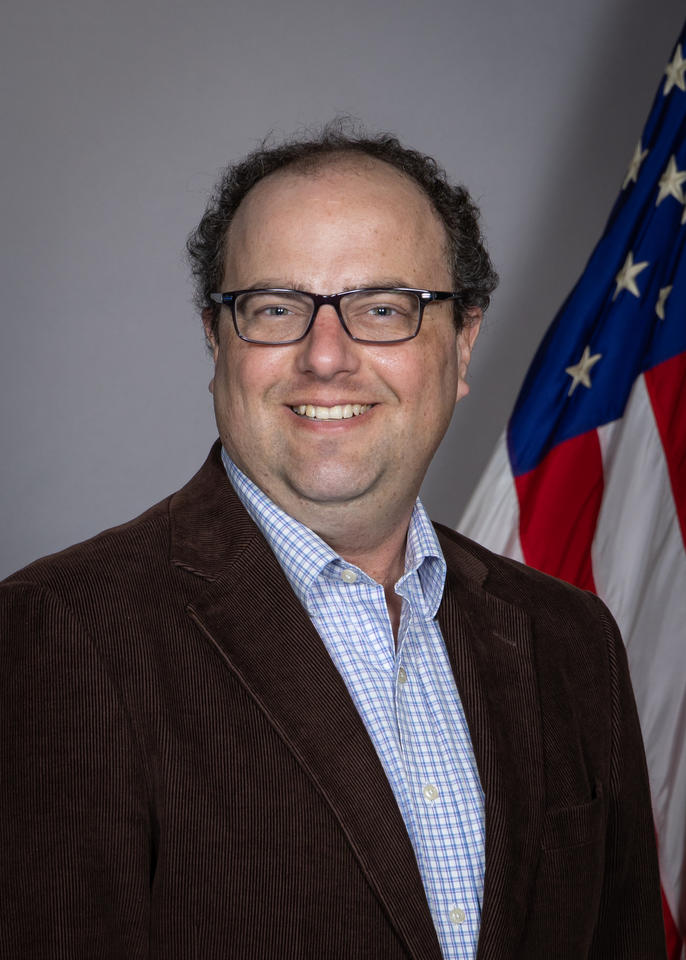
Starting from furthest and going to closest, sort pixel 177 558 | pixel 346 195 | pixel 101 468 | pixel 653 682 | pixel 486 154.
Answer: pixel 486 154 < pixel 101 468 < pixel 653 682 < pixel 346 195 < pixel 177 558

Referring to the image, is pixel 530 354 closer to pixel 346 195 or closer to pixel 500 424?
pixel 500 424

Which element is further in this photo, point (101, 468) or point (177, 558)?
point (101, 468)

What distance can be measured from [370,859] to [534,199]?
3031 millimetres

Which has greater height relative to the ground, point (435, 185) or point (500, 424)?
point (435, 185)

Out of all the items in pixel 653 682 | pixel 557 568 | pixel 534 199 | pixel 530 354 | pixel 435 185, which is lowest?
pixel 653 682

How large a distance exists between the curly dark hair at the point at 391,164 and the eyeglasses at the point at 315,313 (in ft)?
0.48

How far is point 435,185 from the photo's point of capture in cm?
200

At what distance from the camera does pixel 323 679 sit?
1.56m

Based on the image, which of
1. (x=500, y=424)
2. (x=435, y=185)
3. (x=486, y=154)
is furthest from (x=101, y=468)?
(x=435, y=185)

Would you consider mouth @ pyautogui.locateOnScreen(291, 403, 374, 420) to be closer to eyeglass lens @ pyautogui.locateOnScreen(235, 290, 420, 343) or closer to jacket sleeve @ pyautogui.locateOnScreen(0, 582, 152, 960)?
eyeglass lens @ pyautogui.locateOnScreen(235, 290, 420, 343)

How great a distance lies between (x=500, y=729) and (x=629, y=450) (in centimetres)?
148

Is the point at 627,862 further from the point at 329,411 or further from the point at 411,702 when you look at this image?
the point at 329,411

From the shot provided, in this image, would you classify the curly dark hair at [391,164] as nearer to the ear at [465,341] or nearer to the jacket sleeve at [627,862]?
the ear at [465,341]

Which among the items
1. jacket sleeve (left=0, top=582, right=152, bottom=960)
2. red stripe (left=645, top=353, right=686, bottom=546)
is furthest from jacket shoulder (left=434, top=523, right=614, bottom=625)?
red stripe (left=645, top=353, right=686, bottom=546)
